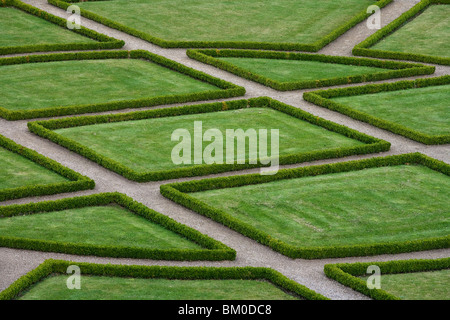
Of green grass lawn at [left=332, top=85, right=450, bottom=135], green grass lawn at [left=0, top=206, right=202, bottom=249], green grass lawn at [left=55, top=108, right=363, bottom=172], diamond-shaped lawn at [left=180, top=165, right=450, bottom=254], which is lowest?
green grass lawn at [left=0, top=206, right=202, bottom=249]

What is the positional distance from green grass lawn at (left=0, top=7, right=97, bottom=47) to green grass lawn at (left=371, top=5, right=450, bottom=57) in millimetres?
16912

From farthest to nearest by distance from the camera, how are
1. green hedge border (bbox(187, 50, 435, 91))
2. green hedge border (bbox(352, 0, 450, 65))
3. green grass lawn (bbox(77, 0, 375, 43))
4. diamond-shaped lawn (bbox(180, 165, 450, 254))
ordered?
green grass lawn (bbox(77, 0, 375, 43)) < green hedge border (bbox(352, 0, 450, 65)) < green hedge border (bbox(187, 50, 435, 91)) < diamond-shaped lawn (bbox(180, 165, 450, 254))

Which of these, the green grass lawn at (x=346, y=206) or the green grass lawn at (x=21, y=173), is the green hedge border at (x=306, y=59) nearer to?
the green grass lawn at (x=346, y=206)

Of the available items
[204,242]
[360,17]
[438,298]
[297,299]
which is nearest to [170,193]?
[204,242]

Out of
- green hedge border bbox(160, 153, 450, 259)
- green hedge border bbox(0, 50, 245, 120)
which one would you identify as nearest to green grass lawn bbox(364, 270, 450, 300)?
green hedge border bbox(160, 153, 450, 259)

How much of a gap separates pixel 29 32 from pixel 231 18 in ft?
39.5

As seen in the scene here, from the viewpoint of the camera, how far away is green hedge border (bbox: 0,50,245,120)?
35.4 metres

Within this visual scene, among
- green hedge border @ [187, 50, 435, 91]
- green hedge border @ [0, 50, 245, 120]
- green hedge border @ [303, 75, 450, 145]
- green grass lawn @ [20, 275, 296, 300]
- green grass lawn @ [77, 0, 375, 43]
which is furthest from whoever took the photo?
green grass lawn @ [77, 0, 375, 43]

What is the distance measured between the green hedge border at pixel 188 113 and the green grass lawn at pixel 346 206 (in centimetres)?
141

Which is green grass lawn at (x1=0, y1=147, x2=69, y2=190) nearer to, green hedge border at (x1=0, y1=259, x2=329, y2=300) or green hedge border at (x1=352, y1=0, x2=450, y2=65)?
green hedge border at (x1=0, y1=259, x2=329, y2=300)

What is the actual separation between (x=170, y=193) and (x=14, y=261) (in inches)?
254

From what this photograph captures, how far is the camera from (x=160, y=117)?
3597cm

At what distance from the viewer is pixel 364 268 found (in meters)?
24.3
